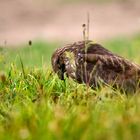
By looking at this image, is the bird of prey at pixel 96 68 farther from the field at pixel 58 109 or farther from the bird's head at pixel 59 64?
the field at pixel 58 109

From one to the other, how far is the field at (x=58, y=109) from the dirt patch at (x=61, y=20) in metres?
10.2

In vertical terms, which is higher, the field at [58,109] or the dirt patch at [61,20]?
the field at [58,109]

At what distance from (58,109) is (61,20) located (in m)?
13.0

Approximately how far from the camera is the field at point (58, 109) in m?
3.71

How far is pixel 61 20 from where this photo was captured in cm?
1711

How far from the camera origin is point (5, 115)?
14.8ft

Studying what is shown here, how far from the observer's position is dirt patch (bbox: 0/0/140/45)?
16.1 m

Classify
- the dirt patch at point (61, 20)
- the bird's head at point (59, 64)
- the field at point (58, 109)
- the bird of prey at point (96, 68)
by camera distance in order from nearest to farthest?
the field at point (58, 109)
the bird of prey at point (96, 68)
the bird's head at point (59, 64)
the dirt patch at point (61, 20)

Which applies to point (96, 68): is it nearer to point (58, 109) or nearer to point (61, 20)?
point (58, 109)

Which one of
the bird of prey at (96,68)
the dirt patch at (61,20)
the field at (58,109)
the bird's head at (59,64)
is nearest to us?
the field at (58,109)

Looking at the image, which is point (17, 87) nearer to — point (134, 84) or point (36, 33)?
point (134, 84)

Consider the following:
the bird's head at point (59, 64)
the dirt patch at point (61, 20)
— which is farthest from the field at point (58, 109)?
the dirt patch at point (61, 20)

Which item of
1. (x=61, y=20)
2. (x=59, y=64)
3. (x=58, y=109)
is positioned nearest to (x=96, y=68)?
(x=59, y=64)

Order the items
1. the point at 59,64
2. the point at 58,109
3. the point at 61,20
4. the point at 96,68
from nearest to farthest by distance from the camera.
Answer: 1. the point at 58,109
2. the point at 96,68
3. the point at 59,64
4. the point at 61,20
